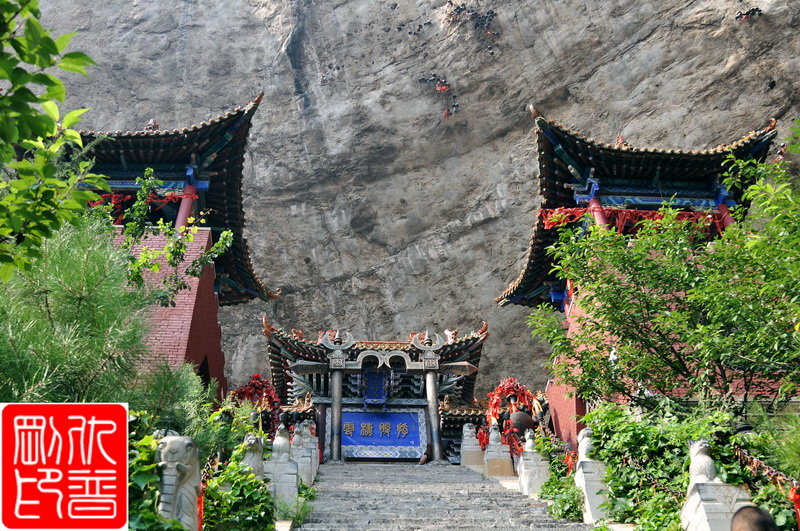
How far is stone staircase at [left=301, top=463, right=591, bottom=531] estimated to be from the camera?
21.9 ft

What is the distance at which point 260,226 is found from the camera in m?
29.2

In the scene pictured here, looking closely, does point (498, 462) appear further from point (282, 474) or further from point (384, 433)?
point (384, 433)

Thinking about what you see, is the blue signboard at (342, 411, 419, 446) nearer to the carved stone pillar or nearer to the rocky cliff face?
the carved stone pillar

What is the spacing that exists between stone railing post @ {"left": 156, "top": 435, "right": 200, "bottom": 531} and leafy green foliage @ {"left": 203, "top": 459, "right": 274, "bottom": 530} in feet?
3.69

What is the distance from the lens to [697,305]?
7.39 metres

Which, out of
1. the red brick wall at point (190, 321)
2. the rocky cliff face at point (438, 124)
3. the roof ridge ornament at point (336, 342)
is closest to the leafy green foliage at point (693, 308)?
the red brick wall at point (190, 321)

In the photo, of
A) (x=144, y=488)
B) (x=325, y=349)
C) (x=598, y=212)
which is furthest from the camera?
(x=325, y=349)

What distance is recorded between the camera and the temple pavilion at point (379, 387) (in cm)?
1711

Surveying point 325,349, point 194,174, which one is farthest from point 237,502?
point 325,349

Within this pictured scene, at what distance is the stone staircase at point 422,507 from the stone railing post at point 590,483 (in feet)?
0.51

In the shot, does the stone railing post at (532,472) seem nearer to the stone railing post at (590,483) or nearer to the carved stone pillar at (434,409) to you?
the stone railing post at (590,483)

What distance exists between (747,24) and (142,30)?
2606 cm

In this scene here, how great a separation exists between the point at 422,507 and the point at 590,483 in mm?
1838

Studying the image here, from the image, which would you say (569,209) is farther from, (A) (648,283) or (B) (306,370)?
(B) (306,370)
